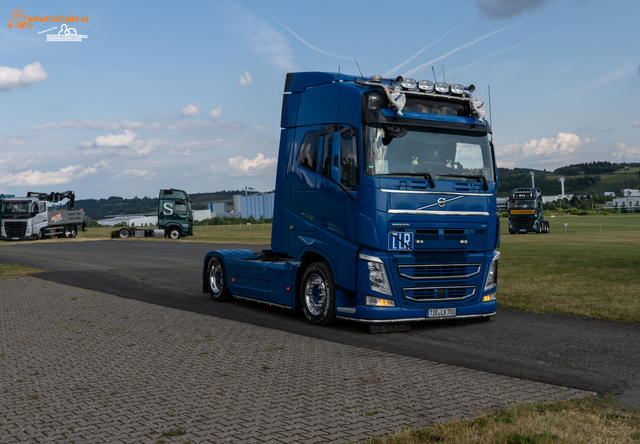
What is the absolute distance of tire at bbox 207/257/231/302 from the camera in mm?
12790

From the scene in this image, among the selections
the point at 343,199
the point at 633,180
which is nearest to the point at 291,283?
the point at 343,199

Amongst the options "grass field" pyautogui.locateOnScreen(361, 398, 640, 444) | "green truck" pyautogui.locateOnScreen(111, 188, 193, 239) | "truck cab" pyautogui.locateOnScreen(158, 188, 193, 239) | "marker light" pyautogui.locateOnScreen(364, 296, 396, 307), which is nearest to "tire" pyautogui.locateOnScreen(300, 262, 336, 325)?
"marker light" pyautogui.locateOnScreen(364, 296, 396, 307)

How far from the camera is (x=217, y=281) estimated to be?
13203 millimetres

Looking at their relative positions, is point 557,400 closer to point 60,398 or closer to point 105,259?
point 60,398

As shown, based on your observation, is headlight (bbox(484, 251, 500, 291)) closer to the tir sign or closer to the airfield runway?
the airfield runway

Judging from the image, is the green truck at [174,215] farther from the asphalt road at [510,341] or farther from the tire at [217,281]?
the tire at [217,281]

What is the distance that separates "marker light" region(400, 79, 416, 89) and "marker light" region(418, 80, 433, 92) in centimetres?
11

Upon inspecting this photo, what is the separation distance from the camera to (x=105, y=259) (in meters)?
25.2

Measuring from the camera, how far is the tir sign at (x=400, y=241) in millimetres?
8922

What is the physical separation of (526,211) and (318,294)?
4021 cm

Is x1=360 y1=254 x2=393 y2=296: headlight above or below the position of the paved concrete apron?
above

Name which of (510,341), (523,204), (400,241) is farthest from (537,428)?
(523,204)

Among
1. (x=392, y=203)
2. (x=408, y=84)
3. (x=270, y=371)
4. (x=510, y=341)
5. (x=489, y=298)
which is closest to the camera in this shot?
(x=270, y=371)

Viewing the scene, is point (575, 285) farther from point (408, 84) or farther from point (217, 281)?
point (217, 281)
